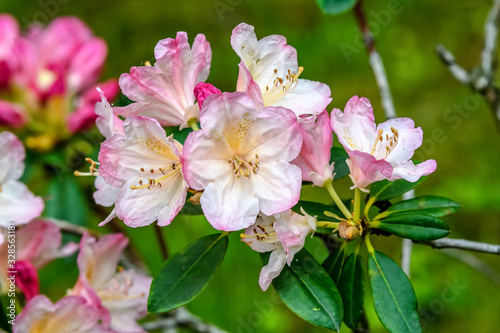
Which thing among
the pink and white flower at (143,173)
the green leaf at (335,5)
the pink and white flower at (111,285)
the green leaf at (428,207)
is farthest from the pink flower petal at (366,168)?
the green leaf at (335,5)

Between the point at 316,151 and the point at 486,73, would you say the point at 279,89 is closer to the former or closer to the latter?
the point at 316,151

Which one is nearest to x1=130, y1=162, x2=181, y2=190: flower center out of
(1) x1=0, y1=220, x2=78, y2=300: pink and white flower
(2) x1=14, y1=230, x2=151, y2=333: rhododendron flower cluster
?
(2) x1=14, y1=230, x2=151, y2=333: rhododendron flower cluster

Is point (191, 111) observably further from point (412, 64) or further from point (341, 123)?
point (412, 64)

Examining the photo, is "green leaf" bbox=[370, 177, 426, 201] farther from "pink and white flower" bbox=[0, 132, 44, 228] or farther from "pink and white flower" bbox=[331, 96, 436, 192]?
"pink and white flower" bbox=[0, 132, 44, 228]

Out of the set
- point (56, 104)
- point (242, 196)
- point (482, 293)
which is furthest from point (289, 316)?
point (242, 196)

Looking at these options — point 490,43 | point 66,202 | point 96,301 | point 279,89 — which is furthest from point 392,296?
point 66,202

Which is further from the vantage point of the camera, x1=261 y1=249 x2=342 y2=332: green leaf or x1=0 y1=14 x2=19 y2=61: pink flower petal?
x1=0 y1=14 x2=19 y2=61: pink flower petal
